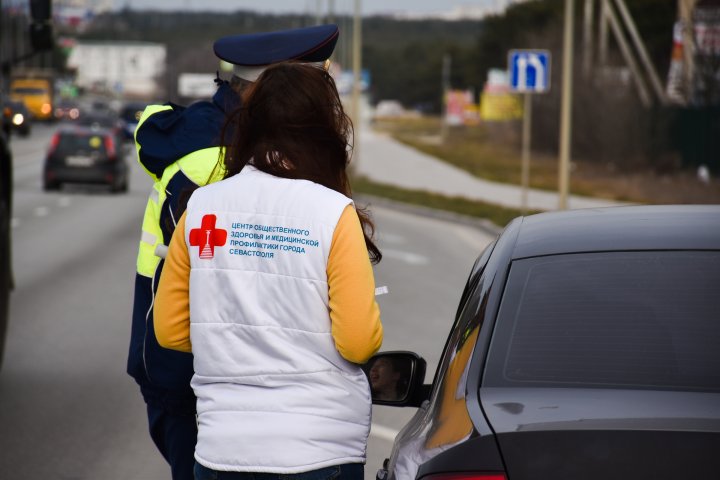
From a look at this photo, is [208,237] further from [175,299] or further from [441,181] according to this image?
[441,181]

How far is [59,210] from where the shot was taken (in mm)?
25922

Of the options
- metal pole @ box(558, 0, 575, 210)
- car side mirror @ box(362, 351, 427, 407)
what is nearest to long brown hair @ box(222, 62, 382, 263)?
car side mirror @ box(362, 351, 427, 407)

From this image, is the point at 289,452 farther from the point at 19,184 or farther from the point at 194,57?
the point at 194,57

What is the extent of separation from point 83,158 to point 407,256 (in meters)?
15.4

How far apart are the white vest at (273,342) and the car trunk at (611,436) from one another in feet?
1.16

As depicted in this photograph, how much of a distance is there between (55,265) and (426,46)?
6637 inches

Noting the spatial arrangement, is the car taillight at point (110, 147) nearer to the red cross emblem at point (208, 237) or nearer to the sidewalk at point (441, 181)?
the sidewalk at point (441, 181)

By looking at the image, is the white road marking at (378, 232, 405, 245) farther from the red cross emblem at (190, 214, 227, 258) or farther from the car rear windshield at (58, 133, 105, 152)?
the red cross emblem at (190, 214, 227, 258)

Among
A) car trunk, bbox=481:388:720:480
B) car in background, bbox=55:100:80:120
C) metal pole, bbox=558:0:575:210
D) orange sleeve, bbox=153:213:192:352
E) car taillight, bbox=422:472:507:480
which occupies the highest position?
orange sleeve, bbox=153:213:192:352

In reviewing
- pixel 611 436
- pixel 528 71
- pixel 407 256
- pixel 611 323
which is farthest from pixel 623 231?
pixel 528 71

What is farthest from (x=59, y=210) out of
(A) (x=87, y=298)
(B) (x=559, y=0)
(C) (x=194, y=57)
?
(C) (x=194, y=57)

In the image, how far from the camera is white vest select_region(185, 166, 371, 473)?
300cm

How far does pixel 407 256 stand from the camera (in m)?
Answer: 17.7

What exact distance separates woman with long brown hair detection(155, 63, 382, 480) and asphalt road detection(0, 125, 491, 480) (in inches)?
137
